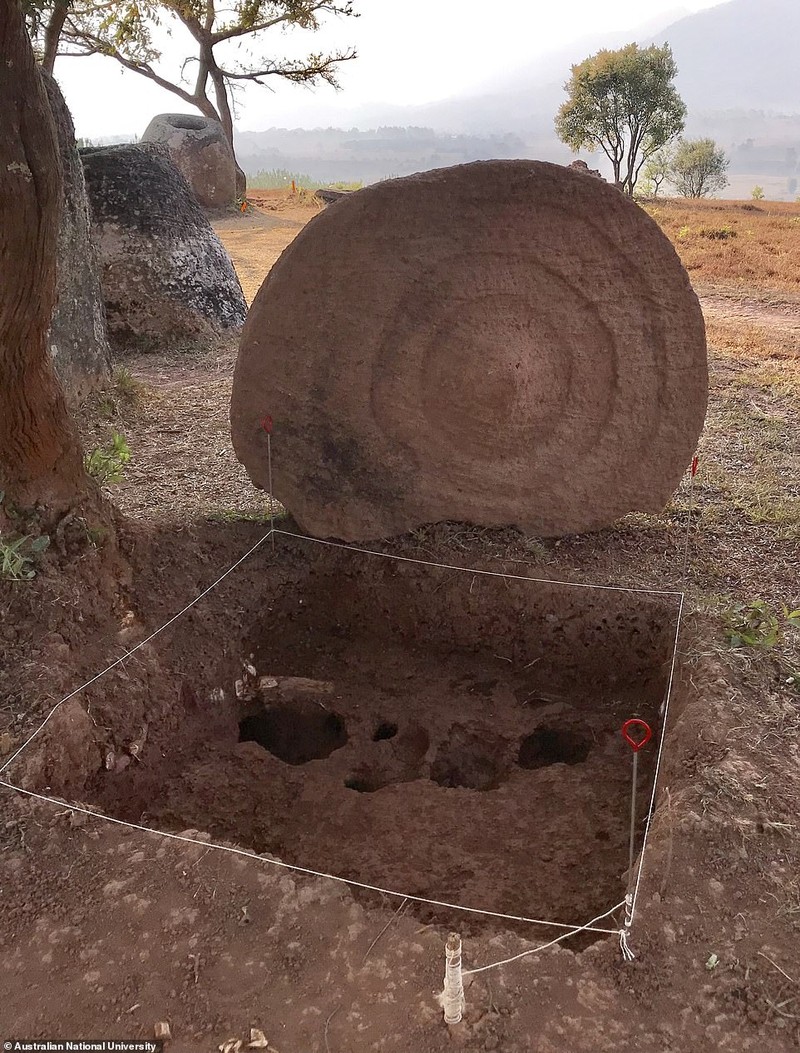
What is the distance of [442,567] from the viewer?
3.88 meters

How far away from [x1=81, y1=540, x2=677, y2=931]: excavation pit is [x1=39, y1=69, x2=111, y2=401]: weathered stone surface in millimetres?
2668

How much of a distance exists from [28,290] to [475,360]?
1834 mm

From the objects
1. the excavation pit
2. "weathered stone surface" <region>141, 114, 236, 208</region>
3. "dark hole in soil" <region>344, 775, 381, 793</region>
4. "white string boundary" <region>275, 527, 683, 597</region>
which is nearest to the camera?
the excavation pit

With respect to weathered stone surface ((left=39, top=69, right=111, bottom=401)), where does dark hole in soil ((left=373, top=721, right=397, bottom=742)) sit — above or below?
below

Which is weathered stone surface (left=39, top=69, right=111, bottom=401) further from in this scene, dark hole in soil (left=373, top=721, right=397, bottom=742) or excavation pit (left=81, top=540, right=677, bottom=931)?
dark hole in soil (left=373, top=721, right=397, bottom=742)

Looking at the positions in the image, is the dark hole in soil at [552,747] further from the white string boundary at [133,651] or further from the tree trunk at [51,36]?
the tree trunk at [51,36]

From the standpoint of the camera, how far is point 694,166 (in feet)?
84.7

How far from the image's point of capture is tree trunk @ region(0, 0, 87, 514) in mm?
2555

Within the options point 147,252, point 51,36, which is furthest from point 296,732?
point 51,36

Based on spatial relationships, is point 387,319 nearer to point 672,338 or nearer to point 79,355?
point 672,338

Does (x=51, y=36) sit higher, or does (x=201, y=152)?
(x=201, y=152)

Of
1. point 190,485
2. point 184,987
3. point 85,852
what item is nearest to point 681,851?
point 184,987

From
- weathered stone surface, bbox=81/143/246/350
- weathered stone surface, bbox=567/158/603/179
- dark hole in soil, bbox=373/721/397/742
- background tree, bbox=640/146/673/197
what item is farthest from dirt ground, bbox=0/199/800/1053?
background tree, bbox=640/146/673/197

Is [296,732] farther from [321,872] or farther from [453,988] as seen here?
[453,988]
